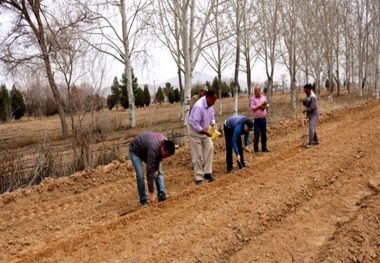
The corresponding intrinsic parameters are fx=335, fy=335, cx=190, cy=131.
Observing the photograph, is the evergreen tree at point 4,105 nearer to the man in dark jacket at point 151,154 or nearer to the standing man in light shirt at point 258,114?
the standing man in light shirt at point 258,114

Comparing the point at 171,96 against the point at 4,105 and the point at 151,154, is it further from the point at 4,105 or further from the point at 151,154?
the point at 151,154

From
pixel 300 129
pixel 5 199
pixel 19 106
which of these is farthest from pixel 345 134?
pixel 19 106

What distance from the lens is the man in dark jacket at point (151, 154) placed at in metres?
4.87

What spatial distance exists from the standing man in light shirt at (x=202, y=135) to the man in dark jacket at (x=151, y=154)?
1079 mm

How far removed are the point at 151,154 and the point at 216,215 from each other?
1.30 m

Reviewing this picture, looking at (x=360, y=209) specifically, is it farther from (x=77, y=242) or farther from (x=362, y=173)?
(x=77, y=242)

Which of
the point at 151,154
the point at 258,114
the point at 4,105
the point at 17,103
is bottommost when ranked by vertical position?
the point at 151,154

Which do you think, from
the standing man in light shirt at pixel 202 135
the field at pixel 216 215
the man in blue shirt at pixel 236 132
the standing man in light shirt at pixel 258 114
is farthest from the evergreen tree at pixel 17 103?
the standing man in light shirt at pixel 202 135

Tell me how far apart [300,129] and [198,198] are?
7.61 meters

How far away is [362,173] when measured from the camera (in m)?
5.84

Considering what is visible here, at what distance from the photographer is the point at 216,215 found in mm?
4602

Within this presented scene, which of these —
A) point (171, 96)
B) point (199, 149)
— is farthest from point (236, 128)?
point (171, 96)

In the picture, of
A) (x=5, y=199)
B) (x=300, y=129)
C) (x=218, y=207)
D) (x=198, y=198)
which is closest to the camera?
(x=218, y=207)

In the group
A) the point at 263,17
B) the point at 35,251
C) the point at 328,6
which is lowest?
the point at 35,251
